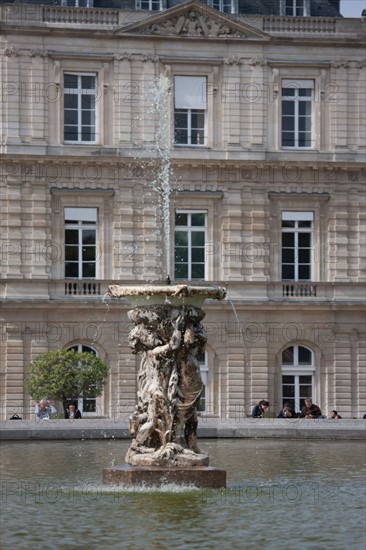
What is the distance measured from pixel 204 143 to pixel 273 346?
22.0ft

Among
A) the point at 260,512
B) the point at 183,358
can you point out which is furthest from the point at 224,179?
the point at 260,512

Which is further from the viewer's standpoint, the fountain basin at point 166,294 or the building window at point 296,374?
the building window at point 296,374

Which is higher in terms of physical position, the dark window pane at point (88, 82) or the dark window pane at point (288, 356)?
the dark window pane at point (88, 82)

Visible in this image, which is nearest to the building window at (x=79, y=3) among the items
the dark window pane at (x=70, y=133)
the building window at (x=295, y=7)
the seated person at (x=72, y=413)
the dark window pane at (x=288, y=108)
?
the dark window pane at (x=70, y=133)

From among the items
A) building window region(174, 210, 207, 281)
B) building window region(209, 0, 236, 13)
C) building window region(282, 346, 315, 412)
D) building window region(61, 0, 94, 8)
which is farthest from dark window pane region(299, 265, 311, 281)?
building window region(61, 0, 94, 8)

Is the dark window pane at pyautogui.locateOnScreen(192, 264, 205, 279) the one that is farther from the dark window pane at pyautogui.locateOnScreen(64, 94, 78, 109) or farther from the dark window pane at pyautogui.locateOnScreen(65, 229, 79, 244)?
the dark window pane at pyautogui.locateOnScreen(64, 94, 78, 109)

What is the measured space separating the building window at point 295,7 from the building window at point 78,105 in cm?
723

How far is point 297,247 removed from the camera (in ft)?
183

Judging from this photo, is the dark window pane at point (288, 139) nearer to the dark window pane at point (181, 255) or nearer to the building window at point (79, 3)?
the dark window pane at point (181, 255)

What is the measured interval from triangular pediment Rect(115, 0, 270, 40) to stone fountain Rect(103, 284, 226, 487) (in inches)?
1184

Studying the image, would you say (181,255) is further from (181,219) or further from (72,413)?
(72,413)

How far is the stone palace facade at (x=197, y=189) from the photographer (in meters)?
53.7

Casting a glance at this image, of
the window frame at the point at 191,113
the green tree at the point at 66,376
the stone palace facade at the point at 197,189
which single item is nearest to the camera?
the green tree at the point at 66,376

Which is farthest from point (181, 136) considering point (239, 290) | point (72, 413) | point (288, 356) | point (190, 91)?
point (72, 413)
